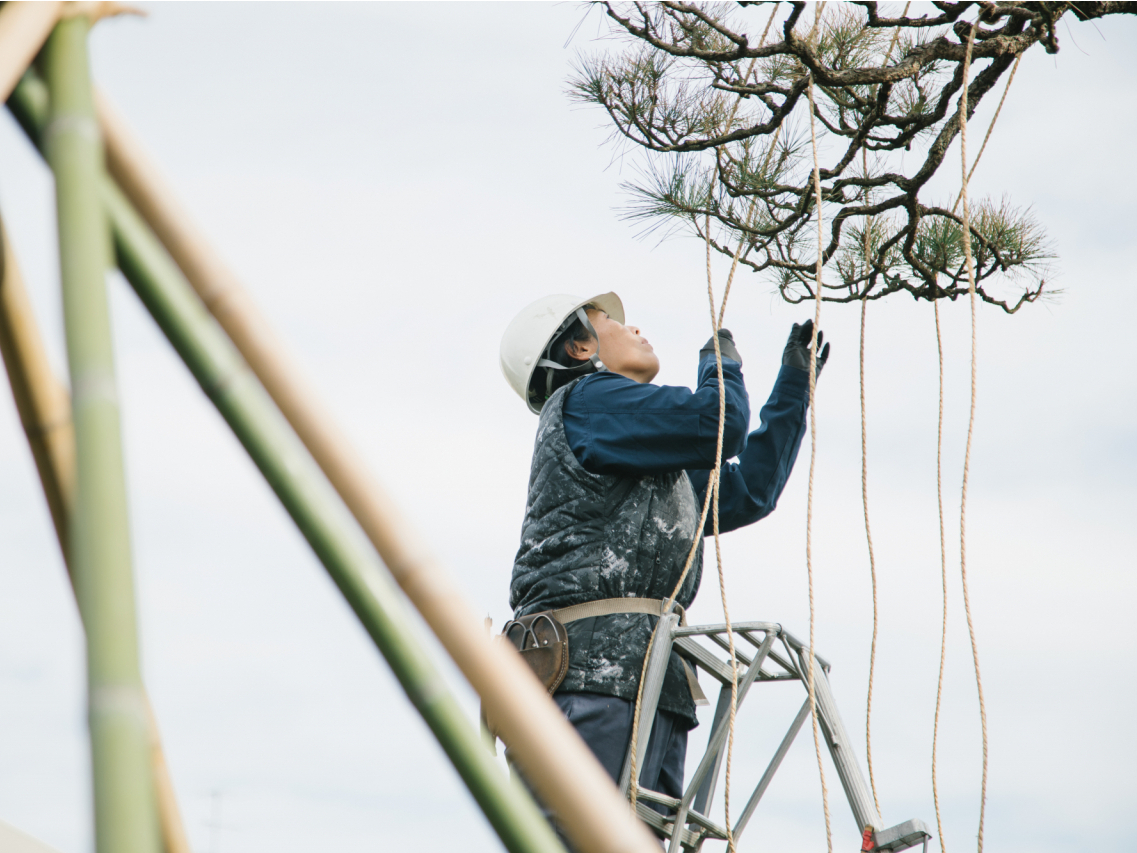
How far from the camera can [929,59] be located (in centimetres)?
243

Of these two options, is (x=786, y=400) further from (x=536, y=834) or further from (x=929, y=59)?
(x=536, y=834)

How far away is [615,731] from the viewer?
95.0 inches

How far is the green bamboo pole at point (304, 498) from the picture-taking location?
0.70 metres

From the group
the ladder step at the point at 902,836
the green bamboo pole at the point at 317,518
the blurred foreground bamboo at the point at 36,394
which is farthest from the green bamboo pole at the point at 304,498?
the ladder step at the point at 902,836

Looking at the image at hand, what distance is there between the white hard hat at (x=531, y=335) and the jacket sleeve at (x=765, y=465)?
0.59 m

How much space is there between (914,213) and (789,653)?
1.19 meters

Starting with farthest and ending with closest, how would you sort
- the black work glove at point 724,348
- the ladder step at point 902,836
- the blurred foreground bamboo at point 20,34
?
1. the black work glove at point 724,348
2. the ladder step at point 902,836
3. the blurred foreground bamboo at point 20,34

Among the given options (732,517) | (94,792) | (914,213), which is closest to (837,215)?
(914,213)

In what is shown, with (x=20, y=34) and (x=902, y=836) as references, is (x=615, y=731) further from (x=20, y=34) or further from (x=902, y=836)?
(x=20, y=34)

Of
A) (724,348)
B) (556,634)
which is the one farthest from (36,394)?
(724,348)

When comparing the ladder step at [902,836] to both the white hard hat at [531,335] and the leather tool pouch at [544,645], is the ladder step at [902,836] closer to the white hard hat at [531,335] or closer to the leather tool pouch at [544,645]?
the leather tool pouch at [544,645]

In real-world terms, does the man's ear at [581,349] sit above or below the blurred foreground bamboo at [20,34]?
above

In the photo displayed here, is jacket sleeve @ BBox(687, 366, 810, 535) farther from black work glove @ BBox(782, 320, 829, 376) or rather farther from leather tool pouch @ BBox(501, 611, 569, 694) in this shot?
leather tool pouch @ BBox(501, 611, 569, 694)

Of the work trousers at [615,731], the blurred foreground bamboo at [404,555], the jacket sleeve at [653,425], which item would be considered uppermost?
the jacket sleeve at [653,425]
